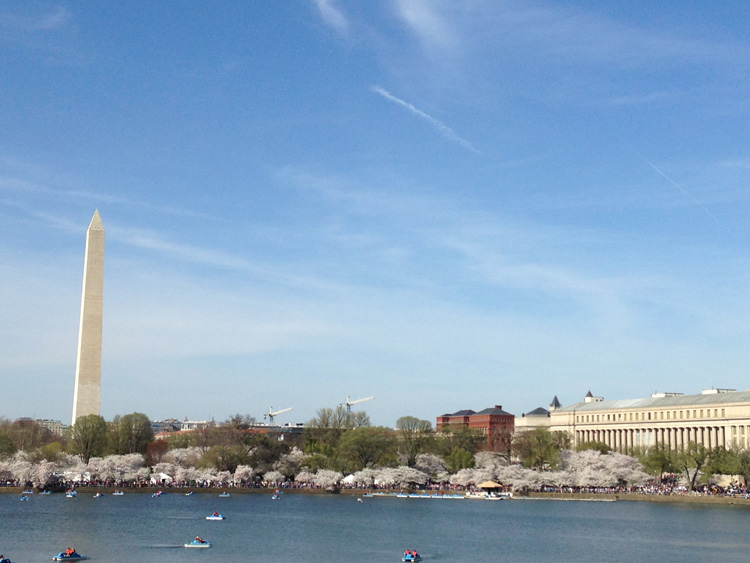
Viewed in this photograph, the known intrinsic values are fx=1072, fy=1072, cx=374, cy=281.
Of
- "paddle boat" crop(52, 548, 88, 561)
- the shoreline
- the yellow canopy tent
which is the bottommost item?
"paddle boat" crop(52, 548, 88, 561)

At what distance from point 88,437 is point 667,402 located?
91180mm

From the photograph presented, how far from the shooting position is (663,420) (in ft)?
529

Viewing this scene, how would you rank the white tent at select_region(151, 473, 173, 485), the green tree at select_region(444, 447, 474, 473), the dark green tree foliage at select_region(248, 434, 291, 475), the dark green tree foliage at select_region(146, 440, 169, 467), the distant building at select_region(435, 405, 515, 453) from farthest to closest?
the distant building at select_region(435, 405, 515, 453) → the dark green tree foliage at select_region(146, 440, 169, 467) → the green tree at select_region(444, 447, 474, 473) → the dark green tree foliage at select_region(248, 434, 291, 475) → the white tent at select_region(151, 473, 173, 485)

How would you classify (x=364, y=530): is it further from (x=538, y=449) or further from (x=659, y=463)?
(x=538, y=449)

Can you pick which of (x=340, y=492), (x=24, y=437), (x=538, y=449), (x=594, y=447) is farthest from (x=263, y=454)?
(x=594, y=447)

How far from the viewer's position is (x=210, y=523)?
248ft

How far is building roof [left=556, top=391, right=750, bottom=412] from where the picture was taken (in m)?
150

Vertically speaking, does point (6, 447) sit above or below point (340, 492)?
above

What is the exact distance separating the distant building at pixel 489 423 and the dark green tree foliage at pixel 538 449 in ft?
109

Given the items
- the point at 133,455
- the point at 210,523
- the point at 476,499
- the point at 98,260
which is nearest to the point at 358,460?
the point at 476,499

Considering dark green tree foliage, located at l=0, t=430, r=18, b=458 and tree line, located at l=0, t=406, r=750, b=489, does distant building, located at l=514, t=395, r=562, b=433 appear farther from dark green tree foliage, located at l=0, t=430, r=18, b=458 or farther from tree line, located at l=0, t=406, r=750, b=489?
dark green tree foliage, located at l=0, t=430, r=18, b=458

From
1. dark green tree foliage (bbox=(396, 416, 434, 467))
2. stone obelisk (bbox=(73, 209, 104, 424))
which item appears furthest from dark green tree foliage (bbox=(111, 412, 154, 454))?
dark green tree foliage (bbox=(396, 416, 434, 467))

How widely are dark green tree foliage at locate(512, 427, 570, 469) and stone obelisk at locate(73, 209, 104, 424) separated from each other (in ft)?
165

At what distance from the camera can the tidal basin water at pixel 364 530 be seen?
2349 inches
